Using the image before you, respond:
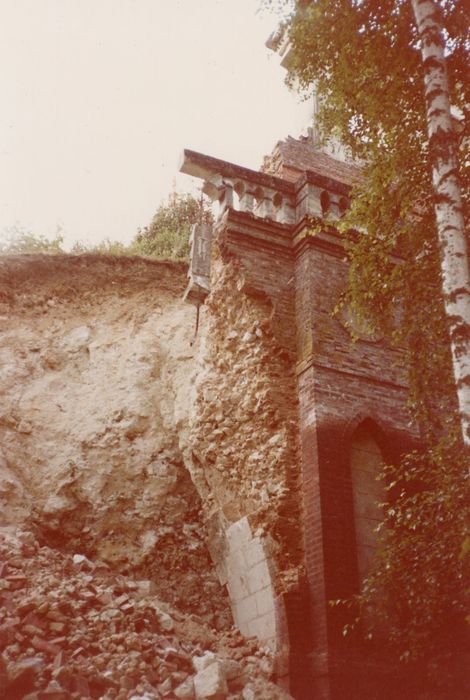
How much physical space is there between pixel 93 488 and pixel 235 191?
5.14 meters

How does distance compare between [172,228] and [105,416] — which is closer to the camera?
[105,416]

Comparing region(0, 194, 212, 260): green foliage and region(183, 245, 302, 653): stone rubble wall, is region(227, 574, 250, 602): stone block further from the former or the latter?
region(0, 194, 212, 260): green foliage

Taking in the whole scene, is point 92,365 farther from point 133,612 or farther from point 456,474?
point 456,474

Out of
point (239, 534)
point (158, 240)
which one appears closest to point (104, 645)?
point (239, 534)

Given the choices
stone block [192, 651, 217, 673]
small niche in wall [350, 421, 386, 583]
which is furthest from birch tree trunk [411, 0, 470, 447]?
stone block [192, 651, 217, 673]

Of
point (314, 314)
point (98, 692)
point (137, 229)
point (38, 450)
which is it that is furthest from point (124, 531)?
point (137, 229)

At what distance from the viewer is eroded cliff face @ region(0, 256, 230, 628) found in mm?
10375

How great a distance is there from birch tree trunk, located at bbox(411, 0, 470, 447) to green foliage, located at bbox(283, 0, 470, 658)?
0.65 m

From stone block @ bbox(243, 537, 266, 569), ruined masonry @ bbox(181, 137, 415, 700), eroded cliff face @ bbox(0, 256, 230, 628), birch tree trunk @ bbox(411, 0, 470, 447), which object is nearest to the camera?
birch tree trunk @ bbox(411, 0, 470, 447)

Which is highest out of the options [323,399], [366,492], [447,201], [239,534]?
[447,201]

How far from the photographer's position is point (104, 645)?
7.71 meters

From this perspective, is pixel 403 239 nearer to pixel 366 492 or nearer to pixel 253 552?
pixel 366 492

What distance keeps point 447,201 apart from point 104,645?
575 centimetres

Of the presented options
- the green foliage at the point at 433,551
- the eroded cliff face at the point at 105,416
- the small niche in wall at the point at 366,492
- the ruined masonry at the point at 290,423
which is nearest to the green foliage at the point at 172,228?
the eroded cliff face at the point at 105,416
